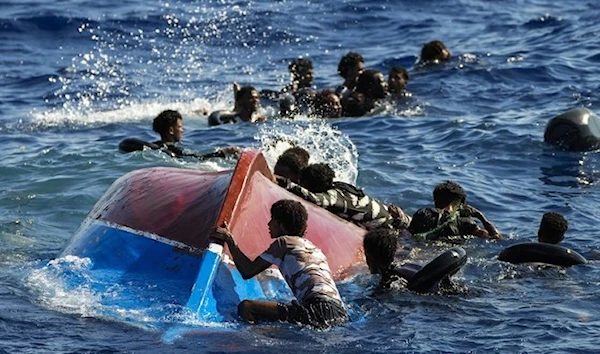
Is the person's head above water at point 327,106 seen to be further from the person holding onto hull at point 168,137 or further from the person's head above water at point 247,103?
the person holding onto hull at point 168,137

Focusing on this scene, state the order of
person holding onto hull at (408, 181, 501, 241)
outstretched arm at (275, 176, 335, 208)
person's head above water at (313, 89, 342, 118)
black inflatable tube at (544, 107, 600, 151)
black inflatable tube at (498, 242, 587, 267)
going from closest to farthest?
black inflatable tube at (498, 242, 587, 267), outstretched arm at (275, 176, 335, 208), person holding onto hull at (408, 181, 501, 241), black inflatable tube at (544, 107, 600, 151), person's head above water at (313, 89, 342, 118)

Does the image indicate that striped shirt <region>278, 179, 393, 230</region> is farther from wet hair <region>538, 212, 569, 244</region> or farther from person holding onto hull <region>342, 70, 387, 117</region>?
person holding onto hull <region>342, 70, 387, 117</region>

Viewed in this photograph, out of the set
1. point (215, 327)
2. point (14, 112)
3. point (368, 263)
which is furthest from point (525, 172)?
point (14, 112)

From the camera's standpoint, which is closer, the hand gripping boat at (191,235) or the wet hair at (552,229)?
the hand gripping boat at (191,235)

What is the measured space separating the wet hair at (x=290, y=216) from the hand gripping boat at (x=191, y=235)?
1.83 feet

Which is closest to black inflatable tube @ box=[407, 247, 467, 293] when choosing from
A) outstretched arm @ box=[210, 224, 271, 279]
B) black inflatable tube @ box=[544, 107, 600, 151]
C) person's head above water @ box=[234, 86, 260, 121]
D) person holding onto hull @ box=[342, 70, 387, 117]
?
outstretched arm @ box=[210, 224, 271, 279]

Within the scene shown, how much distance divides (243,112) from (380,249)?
857 cm

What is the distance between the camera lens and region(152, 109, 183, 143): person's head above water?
48.9ft

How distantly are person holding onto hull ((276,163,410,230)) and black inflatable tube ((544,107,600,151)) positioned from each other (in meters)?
4.63

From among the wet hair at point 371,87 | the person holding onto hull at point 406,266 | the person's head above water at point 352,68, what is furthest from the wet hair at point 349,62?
the person holding onto hull at point 406,266

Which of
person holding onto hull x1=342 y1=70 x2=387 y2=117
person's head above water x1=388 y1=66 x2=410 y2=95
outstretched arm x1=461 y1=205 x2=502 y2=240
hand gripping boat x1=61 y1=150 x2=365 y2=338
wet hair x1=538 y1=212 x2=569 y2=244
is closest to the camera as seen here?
hand gripping boat x1=61 y1=150 x2=365 y2=338

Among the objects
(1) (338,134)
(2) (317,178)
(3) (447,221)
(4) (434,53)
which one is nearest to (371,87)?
(1) (338,134)

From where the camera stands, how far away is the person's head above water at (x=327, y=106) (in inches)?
713

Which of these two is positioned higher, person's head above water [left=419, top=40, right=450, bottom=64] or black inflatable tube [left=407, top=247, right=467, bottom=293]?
person's head above water [left=419, top=40, right=450, bottom=64]
